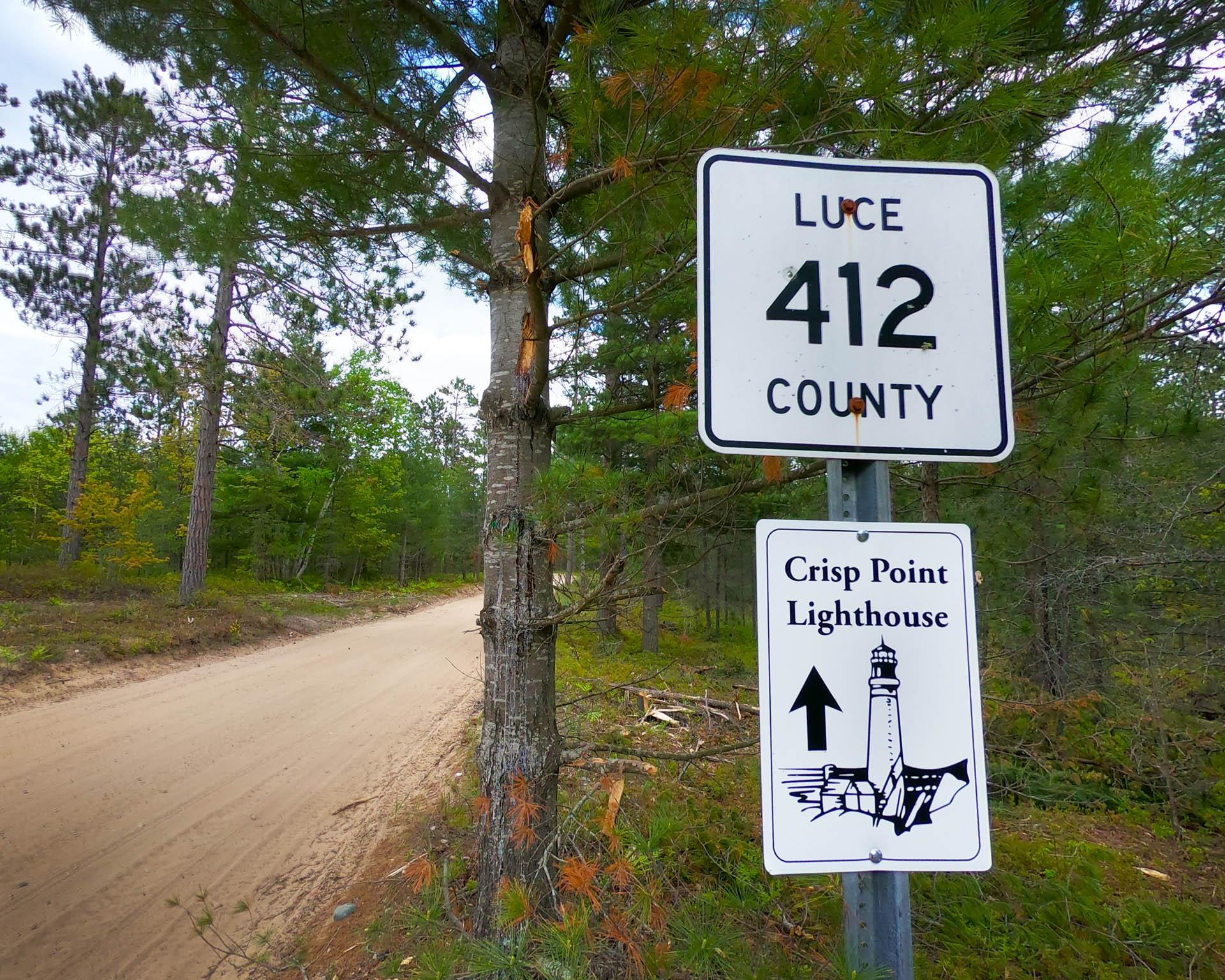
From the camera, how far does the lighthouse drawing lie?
1026 millimetres

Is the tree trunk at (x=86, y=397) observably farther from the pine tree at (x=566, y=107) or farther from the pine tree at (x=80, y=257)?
the pine tree at (x=566, y=107)

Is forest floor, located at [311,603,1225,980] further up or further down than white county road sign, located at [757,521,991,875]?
further down

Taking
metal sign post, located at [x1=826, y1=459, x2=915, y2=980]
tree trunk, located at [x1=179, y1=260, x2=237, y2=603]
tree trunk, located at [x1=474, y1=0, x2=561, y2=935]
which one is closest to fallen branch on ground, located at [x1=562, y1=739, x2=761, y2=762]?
tree trunk, located at [x1=474, y1=0, x2=561, y2=935]

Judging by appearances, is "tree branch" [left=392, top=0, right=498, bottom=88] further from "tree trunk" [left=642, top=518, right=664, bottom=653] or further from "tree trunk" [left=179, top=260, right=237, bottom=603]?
"tree trunk" [left=179, top=260, right=237, bottom=603]

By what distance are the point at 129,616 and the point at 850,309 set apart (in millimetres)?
12646

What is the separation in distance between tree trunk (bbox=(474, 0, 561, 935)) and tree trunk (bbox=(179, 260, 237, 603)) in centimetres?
957

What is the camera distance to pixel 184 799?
4.83 metres

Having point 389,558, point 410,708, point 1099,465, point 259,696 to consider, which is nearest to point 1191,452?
point 1099,465

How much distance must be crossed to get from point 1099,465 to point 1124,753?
2.62 meters

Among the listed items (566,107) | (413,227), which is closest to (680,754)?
(566,107)

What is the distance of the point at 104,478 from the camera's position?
19.6 metres

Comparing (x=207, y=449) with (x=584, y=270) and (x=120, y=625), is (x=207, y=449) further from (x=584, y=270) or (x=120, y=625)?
(x=584, y=270)

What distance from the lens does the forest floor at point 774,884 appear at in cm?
207

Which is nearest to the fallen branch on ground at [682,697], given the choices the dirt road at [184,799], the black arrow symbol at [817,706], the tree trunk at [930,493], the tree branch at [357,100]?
the dirt road at [184,799]
